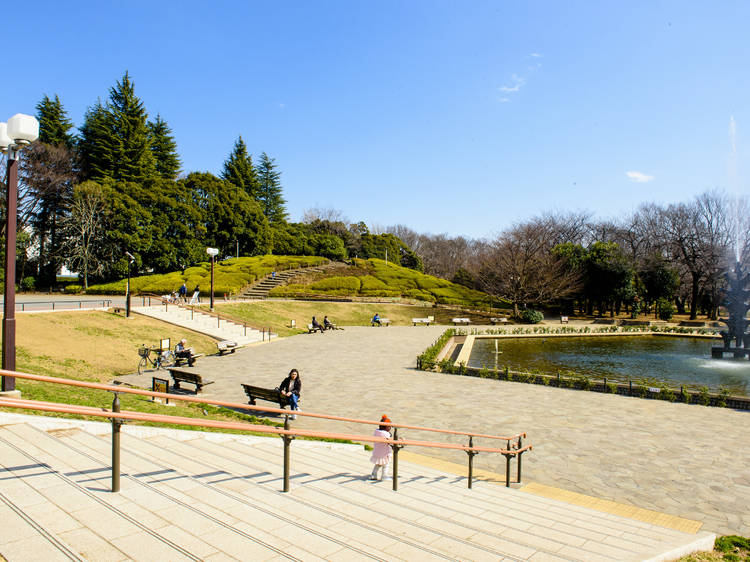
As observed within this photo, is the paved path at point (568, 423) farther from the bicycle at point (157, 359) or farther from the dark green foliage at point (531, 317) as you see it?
the dark green foliage at point (531, 317)

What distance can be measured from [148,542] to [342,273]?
186 feet

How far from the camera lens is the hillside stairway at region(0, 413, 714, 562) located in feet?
10.9

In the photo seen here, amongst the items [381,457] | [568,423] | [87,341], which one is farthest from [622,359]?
[87,341]

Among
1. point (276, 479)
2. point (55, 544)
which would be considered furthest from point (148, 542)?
point (276, 479)

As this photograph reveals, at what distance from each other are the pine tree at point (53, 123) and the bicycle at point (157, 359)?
4824 centimetres

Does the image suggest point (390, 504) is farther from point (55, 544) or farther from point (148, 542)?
point (55, 544)

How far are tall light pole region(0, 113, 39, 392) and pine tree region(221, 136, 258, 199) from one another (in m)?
69.0

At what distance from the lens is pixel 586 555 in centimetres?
449

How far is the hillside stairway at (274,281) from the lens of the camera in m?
44.9

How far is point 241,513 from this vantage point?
13.2 feet

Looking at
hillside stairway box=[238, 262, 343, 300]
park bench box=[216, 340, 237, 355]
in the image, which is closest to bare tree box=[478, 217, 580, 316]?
hillside stairway box=[238, 262, 343, 300]

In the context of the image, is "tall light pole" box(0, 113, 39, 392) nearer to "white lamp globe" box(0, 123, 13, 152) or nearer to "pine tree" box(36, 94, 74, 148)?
"white lamp globe" box(0, 123, 13, 152)

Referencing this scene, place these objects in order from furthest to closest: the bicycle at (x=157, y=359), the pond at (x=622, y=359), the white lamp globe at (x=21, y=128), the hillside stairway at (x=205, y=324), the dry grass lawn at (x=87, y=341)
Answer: the hillside stairway at (x=205, y=324), the pond at (x=622, y=359), the bicycle at (x=157, y=359), the dry grass lawn at (x=87, y=341), the white lamp globe at (x=21, y=128)

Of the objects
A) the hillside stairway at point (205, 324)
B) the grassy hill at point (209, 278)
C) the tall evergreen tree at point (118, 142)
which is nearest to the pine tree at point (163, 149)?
the tall evergreen tree at point (118, 142)
